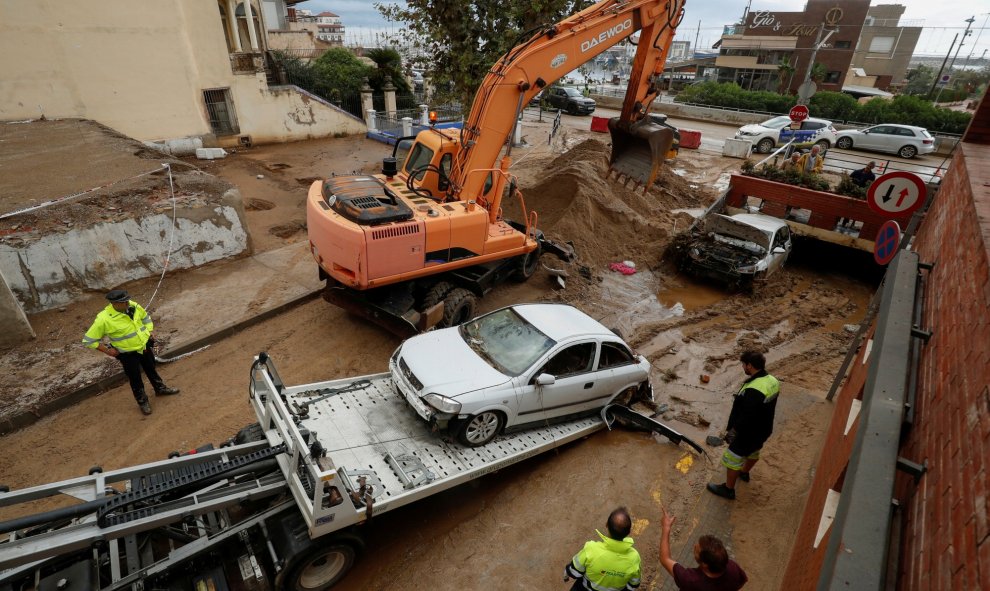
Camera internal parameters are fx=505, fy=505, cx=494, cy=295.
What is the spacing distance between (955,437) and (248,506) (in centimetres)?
520

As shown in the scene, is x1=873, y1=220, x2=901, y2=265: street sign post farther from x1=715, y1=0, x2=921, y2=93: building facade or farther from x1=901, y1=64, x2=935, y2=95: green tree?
x1=901, y1=64, x2=935, y2=95: green tree

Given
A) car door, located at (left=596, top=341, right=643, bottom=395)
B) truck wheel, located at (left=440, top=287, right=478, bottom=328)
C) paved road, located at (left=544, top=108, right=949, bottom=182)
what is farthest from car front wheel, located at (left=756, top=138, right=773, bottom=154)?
car door, located at (left=596, top=341, right=643, bottom=395)

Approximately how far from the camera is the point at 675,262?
39.4 feet

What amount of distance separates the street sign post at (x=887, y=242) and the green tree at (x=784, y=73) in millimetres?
44480

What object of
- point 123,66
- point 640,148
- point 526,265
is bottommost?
point 526,265

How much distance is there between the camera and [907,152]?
22859 mm

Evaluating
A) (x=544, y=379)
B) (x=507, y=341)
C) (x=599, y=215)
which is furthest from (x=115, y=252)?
(x=599, y=215)

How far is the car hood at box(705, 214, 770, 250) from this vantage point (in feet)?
36.4

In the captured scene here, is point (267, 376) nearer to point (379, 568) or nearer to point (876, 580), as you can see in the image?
point (379, 568)

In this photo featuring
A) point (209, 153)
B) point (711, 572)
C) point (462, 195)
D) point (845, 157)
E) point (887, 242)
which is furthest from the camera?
point (845, 157)

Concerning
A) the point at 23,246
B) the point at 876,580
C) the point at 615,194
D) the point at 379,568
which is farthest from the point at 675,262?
the point at 23,246

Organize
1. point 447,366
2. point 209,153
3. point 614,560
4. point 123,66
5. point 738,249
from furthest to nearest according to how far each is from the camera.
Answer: point 209,153 < point 123,66 < point 738,249 < point 447,366 < point 614,560

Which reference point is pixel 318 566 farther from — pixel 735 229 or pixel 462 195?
pixel 735 229

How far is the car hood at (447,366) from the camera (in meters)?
5.50
